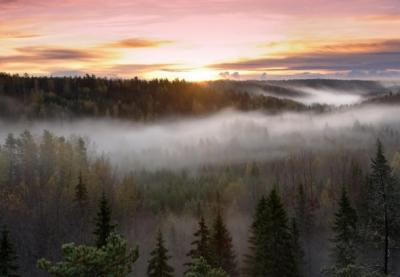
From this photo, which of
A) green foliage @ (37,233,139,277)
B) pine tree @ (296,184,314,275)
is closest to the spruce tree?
green foliage @ (37,233,139,277)

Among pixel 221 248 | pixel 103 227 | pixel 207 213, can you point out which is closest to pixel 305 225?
pixel 207 213

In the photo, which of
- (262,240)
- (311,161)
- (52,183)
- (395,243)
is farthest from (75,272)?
(311,161)

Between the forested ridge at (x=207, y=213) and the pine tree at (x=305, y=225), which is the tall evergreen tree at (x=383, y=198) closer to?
the forested ridge at (x=207, y=213)

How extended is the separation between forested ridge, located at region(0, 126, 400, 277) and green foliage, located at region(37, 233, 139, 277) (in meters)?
18.6

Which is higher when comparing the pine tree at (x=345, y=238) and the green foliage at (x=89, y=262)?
the green foliage at (x=89, y=262)

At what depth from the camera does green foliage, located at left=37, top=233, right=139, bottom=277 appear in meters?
20.8

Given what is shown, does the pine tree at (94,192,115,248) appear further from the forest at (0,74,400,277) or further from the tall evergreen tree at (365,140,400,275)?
the tall evergreen tree at (365,140,400,275)

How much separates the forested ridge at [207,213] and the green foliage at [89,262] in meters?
18.6

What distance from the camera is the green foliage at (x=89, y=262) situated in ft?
68.1

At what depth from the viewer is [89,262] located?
819 inches

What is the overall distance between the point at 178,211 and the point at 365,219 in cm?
6937

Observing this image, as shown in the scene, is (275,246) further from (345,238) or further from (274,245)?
(345,238)

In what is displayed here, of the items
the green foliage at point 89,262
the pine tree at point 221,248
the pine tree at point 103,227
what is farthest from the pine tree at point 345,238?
the green foliage at point 89,262

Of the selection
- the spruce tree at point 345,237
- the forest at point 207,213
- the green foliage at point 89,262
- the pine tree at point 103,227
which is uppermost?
the green foliage at point 89,262
